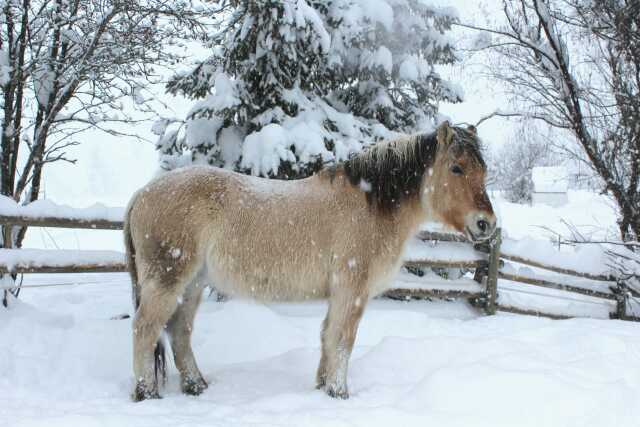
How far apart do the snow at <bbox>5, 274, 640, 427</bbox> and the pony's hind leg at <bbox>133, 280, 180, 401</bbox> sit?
0.62 feet

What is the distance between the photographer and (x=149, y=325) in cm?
329

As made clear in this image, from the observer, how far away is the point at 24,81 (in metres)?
4.80

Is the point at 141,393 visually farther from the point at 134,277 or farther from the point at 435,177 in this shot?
the point at 435,177

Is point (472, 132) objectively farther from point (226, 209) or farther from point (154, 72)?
point (154, 72)

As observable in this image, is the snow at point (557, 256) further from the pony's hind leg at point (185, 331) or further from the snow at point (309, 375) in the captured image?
the pony's hind leg at point (185, 331)

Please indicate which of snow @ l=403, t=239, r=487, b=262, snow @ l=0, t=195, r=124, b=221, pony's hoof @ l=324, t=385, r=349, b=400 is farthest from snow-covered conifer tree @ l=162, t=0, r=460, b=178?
pony's hoof @ l=324, t=385, r=349, b=400

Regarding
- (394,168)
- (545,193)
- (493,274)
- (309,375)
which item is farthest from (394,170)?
(545,193)

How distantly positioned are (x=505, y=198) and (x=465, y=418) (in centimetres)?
5552

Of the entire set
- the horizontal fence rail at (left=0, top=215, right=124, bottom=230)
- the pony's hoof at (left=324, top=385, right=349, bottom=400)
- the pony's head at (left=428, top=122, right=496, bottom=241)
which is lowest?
the pony's hoof at (left=324, top=385, right=349, bottom=400)

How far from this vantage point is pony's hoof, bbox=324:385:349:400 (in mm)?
3314

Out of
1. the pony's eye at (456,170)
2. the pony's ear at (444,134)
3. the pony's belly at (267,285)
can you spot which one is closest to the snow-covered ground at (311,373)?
the pony's belly at (267,285)

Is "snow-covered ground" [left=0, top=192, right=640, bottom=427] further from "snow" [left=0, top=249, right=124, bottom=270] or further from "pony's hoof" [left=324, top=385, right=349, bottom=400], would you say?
"snow" [left=0, top=249, right=124, bottom=270]

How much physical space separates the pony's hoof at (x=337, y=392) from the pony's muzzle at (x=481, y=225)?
1466 mm

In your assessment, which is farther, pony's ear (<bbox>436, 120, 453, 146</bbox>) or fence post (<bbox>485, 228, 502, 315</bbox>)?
fence post (<bbox>485, 228, 502, 315</bbox>)
